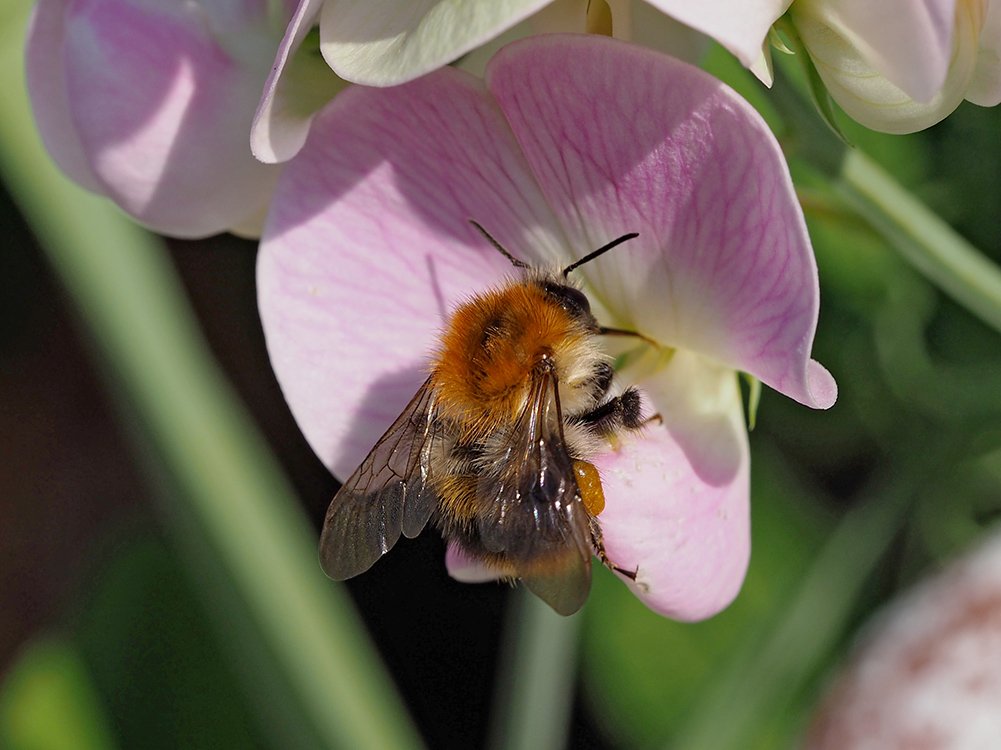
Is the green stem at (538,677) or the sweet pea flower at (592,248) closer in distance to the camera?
the sweet pea flower at (592,248)

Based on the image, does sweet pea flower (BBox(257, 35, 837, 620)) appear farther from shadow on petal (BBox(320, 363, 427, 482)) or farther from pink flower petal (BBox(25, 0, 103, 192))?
pink flower petal (BBox(25, 0, 103, 192))

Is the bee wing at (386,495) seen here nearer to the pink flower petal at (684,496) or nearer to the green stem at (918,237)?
the pink flower petal at (684,496)

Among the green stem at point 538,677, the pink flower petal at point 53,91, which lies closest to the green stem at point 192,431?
the green stem at point 538,677

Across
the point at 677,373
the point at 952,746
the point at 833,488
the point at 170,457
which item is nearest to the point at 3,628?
the point at 170,457

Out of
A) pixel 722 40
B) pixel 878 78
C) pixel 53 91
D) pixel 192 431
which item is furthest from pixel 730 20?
pixel 192 431

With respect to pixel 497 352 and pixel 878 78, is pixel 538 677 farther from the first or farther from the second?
pixel 878 78

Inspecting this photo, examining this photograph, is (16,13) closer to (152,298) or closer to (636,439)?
(152,298)

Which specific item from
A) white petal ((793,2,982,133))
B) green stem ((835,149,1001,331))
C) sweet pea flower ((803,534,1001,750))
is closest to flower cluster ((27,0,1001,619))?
white petal ((793,2,982,133))

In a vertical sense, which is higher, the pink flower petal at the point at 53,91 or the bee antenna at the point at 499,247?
the pink flower petal at the point at 53,91
